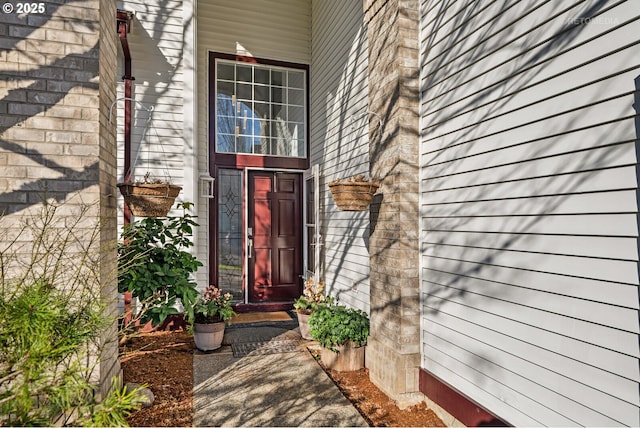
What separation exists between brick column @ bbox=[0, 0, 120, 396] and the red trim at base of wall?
2.04m

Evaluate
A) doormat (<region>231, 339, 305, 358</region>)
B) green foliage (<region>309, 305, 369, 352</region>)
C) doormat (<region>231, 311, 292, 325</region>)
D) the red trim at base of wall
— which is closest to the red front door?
doormat (<region>231, 311, 292, 325</region>)

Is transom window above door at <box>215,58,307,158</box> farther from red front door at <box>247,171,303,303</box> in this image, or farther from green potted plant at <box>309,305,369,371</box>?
green potted plant at <box>309,305,369,371</box>

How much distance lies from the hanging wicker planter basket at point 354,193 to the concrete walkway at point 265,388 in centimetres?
144

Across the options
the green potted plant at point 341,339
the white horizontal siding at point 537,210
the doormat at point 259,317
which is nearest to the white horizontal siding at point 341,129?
the green potted plant at point 341,339

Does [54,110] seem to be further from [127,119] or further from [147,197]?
[127,119]

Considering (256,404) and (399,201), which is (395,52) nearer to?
(399,201)

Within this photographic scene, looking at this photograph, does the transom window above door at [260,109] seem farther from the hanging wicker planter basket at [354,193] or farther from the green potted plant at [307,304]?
the hanging wicker planter basket at [354,193]

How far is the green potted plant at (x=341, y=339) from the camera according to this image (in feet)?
11.0

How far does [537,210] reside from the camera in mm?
1828

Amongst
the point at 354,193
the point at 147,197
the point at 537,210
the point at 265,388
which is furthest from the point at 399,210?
the point at 147,197

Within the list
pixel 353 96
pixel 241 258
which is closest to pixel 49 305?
pixel 353 96

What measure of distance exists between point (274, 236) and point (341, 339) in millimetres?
2591

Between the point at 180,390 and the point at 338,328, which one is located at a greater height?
the point at 338,328

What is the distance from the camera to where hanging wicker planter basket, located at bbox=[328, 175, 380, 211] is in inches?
120
